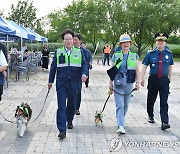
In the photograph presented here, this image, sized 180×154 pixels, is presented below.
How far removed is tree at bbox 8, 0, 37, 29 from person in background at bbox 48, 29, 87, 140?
41.5 meters

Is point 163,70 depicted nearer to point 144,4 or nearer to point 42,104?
point 42,104

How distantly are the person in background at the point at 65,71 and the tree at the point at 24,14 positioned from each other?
4150cm

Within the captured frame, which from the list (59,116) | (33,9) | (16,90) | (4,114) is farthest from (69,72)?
(33,9)

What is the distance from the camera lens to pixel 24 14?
45.9 m

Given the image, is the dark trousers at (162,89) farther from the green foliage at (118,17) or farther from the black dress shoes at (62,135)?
the green foliage at (118,17)

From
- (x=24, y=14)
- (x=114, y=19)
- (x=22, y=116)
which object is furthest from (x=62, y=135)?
(x=24, y=14)

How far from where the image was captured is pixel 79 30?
37719 millimetres

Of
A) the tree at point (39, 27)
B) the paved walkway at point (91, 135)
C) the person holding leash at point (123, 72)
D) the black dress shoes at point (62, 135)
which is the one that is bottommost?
the paved walkway at point (91, 135)

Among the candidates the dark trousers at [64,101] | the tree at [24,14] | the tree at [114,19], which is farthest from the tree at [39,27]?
the dark trousers at [64,101]

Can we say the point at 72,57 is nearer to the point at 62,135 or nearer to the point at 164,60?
the point at 62,135

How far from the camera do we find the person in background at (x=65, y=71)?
5.12 meters

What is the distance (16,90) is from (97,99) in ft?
9.48

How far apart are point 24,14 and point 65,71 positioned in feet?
140

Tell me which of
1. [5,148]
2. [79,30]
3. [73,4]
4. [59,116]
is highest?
[73,4]
